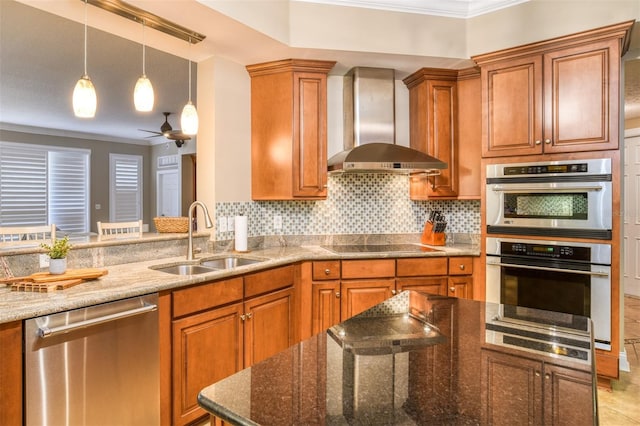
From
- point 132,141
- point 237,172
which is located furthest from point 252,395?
point 132,141

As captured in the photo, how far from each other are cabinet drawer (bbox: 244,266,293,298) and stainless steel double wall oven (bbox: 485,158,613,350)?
154 centimetres

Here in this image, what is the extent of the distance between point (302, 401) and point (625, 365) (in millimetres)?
3216

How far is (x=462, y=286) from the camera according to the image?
304cm

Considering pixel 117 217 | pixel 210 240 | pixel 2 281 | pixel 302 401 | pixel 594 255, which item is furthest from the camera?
pixel 117 217

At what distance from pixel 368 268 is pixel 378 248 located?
1.18 ft

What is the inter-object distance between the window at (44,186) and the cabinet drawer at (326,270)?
6.74 meters

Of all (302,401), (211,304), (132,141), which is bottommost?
(211,304)

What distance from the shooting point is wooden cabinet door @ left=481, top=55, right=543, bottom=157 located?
2762 millimetres

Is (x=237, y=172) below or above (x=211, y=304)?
above

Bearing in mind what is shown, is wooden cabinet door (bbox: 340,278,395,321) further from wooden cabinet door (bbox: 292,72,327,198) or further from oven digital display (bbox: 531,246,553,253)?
oven digital display (bbox: 531,246,553,253)

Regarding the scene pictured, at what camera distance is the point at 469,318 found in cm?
136

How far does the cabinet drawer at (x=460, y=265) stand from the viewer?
9.91ft

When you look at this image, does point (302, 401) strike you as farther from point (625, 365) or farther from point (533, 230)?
point (625, 365)

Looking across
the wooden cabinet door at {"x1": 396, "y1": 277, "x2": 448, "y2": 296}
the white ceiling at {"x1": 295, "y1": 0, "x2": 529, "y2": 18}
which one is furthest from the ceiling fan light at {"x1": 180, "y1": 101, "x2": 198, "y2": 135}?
the wooden cabinet door at {"x1": 396, "y1": 277, "x2": 448, "y2": 296}
